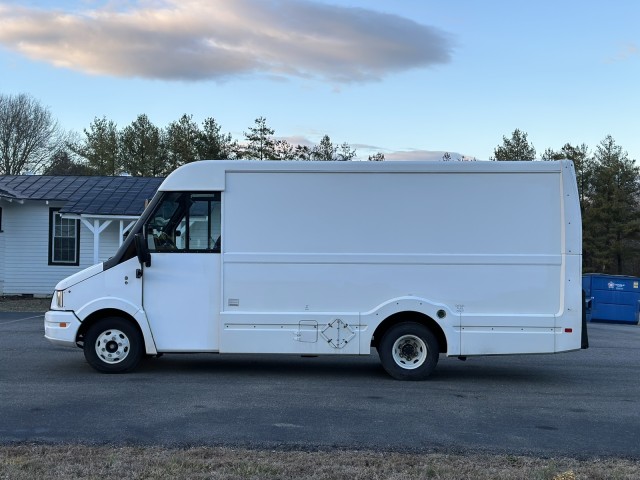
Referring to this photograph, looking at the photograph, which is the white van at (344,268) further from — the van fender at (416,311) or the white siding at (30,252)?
the white siding at (30,252)

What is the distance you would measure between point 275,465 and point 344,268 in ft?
13.4

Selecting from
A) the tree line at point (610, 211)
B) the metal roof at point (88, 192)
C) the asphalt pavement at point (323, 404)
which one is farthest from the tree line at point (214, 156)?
the asphalt pavement at point (323, 404)

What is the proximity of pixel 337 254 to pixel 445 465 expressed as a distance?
13.4 ft

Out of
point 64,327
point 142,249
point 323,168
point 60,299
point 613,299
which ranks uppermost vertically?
point 323,168

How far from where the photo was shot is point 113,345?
31.3 ft

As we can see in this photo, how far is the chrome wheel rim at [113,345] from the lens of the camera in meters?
9.53

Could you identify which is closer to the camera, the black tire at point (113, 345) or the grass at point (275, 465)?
the grass at point (275, 465)

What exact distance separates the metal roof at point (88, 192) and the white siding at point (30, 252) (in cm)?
57

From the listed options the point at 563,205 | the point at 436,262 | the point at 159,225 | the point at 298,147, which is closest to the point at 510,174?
the point at 563,205

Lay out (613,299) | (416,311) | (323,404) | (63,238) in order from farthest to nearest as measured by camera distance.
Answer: (63,238), (613,299), (416,311), (323,404)

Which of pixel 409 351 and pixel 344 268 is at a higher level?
pixel 344 268

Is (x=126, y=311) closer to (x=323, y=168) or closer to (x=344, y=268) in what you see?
(x=344, y=268)

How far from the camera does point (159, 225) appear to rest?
9.55m

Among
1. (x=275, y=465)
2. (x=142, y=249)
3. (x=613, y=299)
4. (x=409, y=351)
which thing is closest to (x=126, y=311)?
(x=142, y=249)
